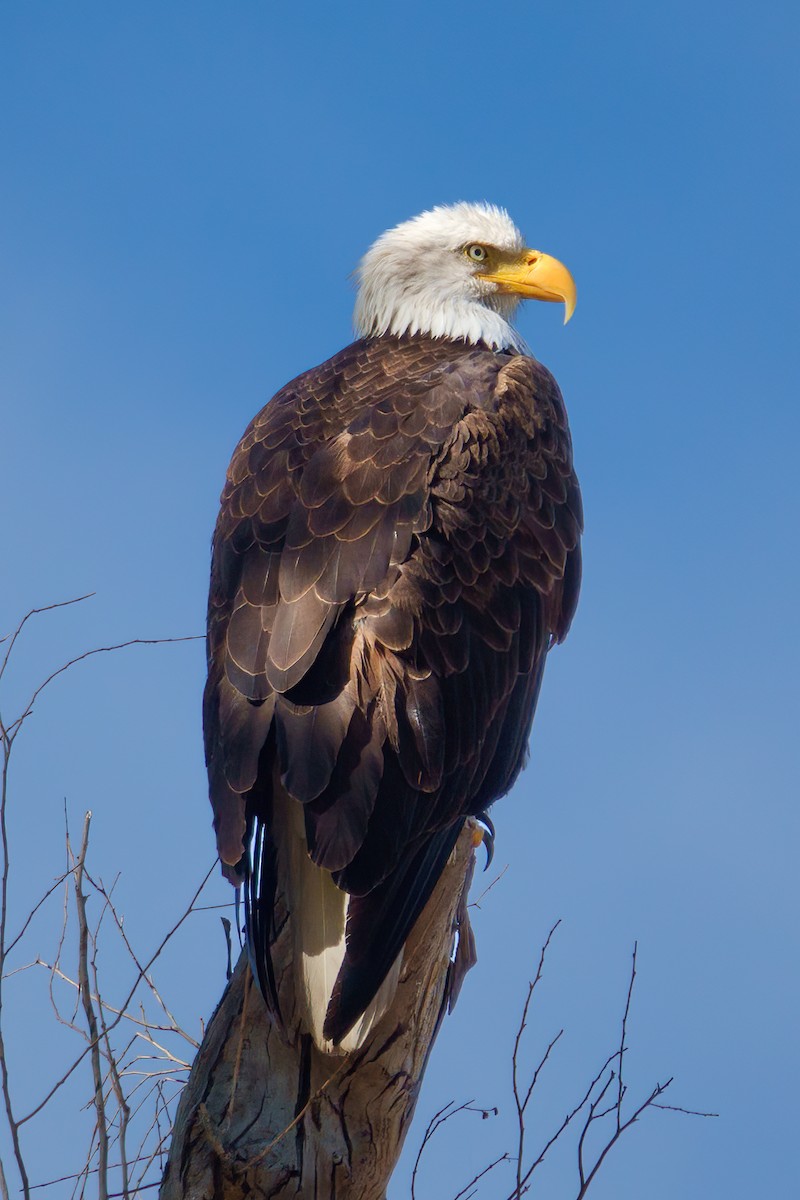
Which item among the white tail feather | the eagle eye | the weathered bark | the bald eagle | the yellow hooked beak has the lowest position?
the weathered bark

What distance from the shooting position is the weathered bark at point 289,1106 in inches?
155

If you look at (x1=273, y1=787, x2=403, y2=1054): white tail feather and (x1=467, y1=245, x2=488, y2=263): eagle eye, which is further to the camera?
(x1=467, y1=245, x2=488, y2=263): eagle eye

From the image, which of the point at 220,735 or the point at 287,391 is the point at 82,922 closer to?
the point at 220,735

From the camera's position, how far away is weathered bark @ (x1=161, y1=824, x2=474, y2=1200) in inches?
155

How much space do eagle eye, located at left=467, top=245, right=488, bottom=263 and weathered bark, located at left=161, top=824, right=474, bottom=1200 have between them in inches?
133

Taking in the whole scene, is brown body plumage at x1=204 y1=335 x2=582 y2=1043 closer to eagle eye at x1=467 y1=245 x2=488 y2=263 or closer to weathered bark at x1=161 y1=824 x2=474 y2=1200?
weathered bark at x1=161 y1=824 x2=474 y2=1200

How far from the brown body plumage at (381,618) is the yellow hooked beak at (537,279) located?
3.41ft

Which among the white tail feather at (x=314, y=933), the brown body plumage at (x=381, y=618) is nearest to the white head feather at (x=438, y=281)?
the brown body plumage at (x=381, y=618)

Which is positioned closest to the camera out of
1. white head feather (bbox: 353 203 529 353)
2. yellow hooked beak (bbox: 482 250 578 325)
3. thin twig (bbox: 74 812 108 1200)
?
thin twig (bbox: 74 812 108 1200)

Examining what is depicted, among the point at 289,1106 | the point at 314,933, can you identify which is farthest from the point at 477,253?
the point at 289,1106

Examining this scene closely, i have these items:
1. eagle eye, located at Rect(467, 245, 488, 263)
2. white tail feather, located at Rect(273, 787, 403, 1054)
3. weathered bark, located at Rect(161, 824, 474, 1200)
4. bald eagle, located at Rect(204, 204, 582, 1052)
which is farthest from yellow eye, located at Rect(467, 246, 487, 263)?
weathered bark, located at Rect(161, 824, 474, 1200)

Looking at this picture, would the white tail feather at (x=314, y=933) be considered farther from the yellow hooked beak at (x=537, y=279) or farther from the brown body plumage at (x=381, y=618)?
the yellow hooked beak at (x=537, y=279)

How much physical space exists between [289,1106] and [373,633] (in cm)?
137

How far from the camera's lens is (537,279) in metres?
6.44
